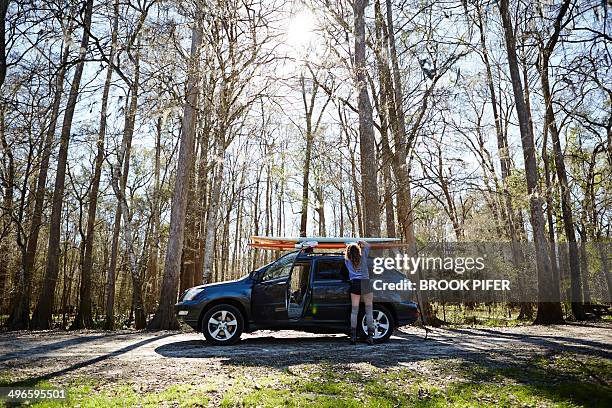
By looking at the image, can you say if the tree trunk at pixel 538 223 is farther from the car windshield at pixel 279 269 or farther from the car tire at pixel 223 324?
the car tire at pixel 223 324

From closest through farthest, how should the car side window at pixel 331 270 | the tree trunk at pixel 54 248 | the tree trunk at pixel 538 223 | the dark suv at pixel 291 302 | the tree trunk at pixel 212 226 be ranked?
the dark suv at pixel 291 302 < the car side window at pixel 331 270 < the tree trunk at pixel 212 226 < the tree trunk at pixel 538 223 < the tree trunk at pixel 54 248

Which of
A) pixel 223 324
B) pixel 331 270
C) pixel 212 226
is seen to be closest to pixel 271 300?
pixel 223 324

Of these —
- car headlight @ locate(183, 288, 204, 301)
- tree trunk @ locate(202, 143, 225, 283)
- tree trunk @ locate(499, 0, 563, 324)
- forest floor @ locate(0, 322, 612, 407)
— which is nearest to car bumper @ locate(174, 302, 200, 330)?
car headlight @ locate(183, 288, 204, 301)

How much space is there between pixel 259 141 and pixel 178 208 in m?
4.14

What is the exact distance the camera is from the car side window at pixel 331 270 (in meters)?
9.66

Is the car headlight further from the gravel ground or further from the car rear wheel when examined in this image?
the car rear wheel

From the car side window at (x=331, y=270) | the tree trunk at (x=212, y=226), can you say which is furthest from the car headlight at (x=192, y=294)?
the tree trunk at (x=212, y=226)

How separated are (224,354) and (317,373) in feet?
7.55

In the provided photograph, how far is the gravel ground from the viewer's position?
6.31 meters

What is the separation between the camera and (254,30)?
44.5 ft

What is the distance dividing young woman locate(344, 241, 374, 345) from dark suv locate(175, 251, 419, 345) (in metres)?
0.42

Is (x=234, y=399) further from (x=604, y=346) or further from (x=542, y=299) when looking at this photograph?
(x=542, y=299)

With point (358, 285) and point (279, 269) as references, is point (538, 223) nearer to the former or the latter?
point (358, 285)

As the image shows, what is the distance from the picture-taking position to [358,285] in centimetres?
902
